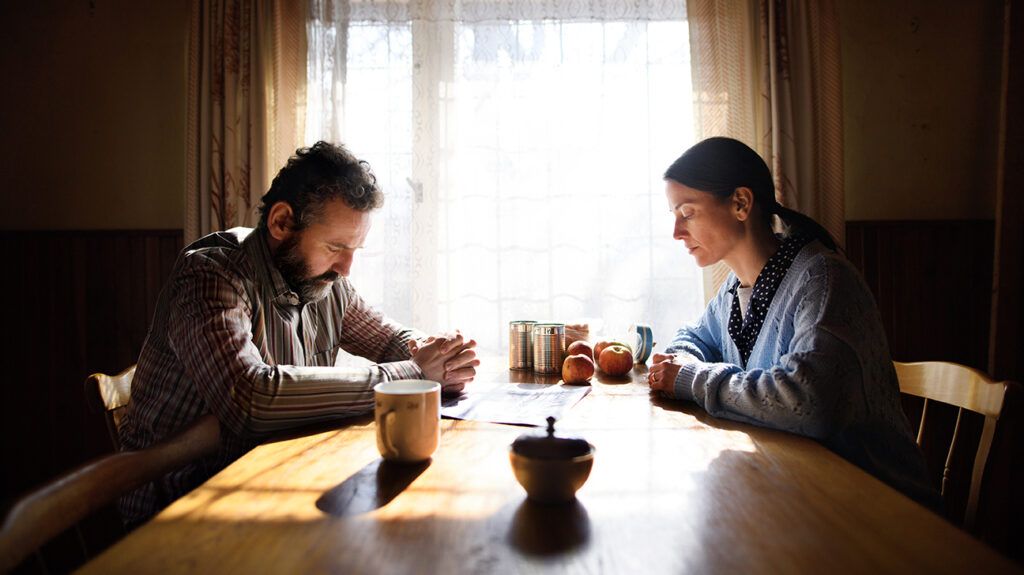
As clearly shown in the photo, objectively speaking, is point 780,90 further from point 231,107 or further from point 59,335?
point 59,335

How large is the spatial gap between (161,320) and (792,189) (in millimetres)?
2336

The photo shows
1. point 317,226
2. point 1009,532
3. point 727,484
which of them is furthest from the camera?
point 1009,532

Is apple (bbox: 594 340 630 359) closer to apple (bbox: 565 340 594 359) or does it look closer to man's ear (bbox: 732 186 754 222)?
apple (bbox: 565 340 594 359)

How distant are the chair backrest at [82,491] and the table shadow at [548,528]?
52 cm

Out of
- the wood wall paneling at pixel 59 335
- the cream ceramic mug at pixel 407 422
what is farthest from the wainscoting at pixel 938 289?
the wood wall paneling at pixel 59 335

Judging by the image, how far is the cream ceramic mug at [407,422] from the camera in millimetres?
965

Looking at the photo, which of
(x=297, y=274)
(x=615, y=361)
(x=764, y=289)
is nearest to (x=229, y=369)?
(x=297, y=274)

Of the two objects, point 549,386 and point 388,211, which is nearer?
point 549,386

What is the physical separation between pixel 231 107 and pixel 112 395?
162 cm

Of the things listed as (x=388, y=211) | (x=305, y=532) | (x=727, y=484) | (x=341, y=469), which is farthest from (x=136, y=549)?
(x=388, y=211)

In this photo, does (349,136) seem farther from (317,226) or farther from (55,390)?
(55,390)

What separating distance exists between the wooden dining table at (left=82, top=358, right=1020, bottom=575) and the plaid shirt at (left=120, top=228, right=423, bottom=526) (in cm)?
15

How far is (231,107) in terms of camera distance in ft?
8.86

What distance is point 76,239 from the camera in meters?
2.84
